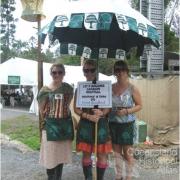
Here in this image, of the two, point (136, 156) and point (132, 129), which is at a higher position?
point (132, 129)

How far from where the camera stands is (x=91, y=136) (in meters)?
5.80

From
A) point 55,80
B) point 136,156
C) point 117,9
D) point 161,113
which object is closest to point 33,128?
point 161,113

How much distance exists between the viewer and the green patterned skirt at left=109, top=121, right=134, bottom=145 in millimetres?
5879

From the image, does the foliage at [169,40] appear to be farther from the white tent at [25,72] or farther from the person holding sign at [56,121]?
the person holding sign at [56,121]

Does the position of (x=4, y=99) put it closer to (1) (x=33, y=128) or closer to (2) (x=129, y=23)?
(1) (x=33, y=128)

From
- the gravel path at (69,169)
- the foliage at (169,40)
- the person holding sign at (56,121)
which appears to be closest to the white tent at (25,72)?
the foliage at (169,40)

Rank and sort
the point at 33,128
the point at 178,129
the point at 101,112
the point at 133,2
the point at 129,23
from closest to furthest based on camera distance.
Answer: the point at 129,23 → the point at 101,112 → the point at 178,129 → the point at 33,128 → the point at 133,2

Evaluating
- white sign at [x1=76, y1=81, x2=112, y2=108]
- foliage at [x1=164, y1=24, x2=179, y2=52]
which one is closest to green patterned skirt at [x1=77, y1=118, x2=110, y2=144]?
white sign at [x1=76, y1=81, x2=112, y2=108]

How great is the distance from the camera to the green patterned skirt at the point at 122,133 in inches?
231

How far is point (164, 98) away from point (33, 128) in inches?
202

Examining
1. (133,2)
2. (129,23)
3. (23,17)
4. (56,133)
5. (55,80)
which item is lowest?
(56,133)

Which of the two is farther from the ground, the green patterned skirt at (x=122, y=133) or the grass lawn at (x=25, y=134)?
the green patterned skirt at (x=122, y=133)

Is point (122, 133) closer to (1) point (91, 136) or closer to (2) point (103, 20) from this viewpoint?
(1) point (91, 136)

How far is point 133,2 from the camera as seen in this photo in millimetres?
24547
